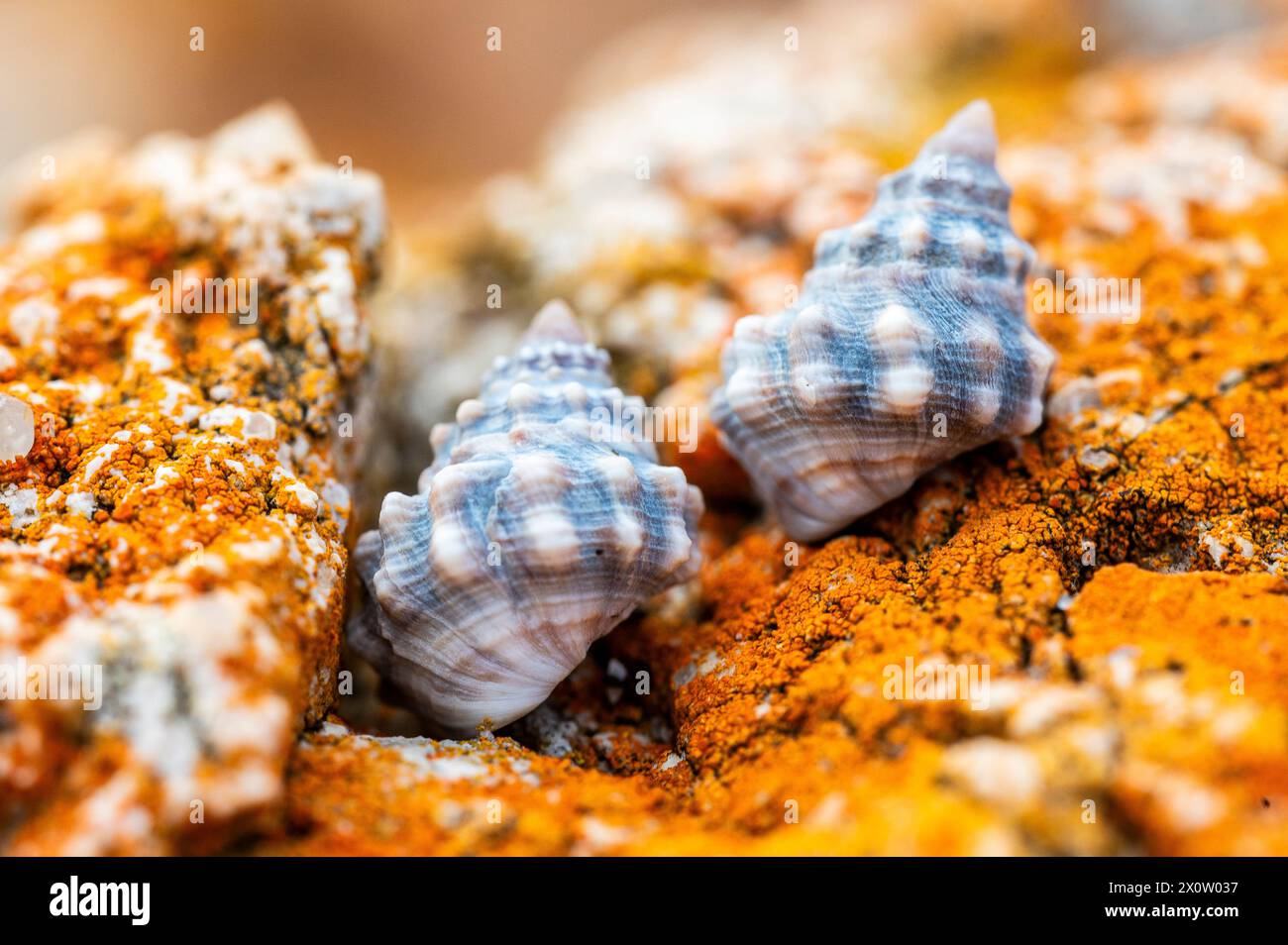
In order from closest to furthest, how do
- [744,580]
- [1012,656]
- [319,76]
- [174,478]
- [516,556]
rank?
[1012,656] < [516,556] < [174,478] < [744,580] < [319,76]

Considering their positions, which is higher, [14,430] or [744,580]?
[14,430]

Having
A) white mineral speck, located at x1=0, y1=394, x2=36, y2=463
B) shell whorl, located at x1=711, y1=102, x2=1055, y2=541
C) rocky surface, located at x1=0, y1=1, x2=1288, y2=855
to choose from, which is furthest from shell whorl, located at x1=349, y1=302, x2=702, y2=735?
white mineral speck, located at x1=0, y1=394, x2=36, y2=463

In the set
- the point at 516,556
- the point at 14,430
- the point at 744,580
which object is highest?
the point at 14,430

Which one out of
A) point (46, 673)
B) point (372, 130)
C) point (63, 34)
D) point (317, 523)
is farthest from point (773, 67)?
point (63, 34)

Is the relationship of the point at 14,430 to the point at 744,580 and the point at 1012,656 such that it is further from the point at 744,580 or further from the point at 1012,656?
the point at 1012,656

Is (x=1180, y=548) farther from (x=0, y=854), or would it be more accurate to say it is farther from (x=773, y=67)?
(x=773, y=67)

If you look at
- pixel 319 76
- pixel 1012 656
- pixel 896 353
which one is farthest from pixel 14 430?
pixel 319 76
